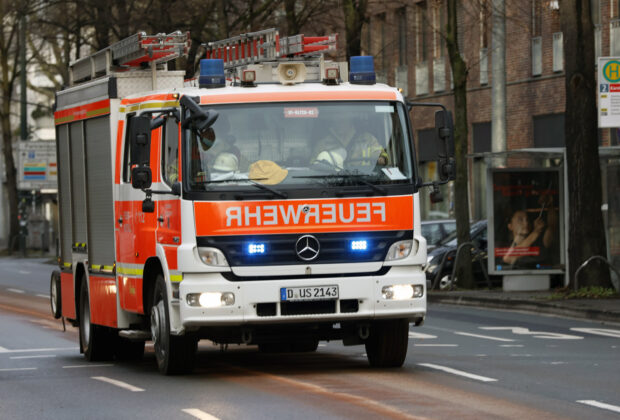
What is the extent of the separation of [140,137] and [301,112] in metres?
1.50

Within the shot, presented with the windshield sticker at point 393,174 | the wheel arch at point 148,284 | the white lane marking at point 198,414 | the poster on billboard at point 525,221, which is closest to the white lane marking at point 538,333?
the windshield sticker at point 393,174

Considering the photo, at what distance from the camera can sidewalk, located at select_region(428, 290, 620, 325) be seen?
21562 millimetres

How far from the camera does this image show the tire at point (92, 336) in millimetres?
16359

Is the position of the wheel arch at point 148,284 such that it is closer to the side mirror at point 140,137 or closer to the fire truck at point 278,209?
the fire truck at point 278,209

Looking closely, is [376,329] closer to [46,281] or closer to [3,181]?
[46,281]

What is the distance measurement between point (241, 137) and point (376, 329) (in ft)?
7.60

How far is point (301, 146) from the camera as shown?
43.9 ft

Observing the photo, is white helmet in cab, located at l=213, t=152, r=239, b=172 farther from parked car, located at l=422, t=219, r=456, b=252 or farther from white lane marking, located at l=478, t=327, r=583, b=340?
parked car, located at l=422, t=219, r=456, b=252

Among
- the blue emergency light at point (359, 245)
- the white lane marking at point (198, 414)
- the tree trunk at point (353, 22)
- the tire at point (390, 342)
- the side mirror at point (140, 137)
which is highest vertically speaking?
the tree trunk at point (353, 22)

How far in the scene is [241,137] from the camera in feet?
43.8

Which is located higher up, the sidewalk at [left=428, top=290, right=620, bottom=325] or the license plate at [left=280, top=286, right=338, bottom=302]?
the license plate at [left=280, top=286, right=338, bottom=302]

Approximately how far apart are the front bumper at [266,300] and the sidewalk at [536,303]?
8346 mm

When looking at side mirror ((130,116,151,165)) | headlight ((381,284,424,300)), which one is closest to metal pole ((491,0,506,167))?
headlight ((381,284,424,300))

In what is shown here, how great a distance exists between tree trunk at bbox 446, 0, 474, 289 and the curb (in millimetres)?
1193
